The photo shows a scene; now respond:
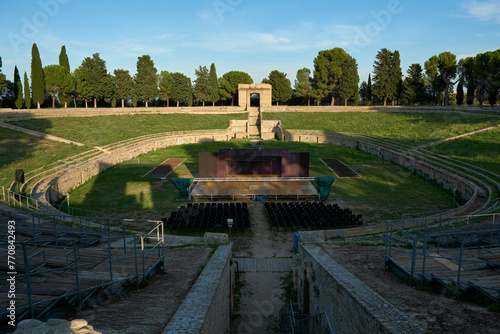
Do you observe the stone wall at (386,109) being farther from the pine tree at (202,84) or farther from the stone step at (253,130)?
the pine tree at (202,84)

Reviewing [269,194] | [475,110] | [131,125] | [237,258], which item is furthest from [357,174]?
[131,125]

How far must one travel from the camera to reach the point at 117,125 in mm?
50219

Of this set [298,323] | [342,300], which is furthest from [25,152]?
[342,300]

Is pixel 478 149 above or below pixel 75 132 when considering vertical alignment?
below

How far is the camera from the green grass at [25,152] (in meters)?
24.8

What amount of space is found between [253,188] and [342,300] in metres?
18.3

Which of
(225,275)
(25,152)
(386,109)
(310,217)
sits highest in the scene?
(386,109)

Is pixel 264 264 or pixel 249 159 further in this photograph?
pixel 249 159

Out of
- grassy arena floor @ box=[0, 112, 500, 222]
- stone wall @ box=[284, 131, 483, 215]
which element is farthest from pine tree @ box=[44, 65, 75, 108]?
stone wall @ box=[284, 131, 483, 215]

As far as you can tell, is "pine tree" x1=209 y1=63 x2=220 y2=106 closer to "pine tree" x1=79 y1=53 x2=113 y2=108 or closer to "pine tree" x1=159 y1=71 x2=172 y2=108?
"pine tree" x1=159 y1=71 x2=172 y2=108

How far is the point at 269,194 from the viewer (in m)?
24.2

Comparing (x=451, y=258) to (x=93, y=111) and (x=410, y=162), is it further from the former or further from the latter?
(x=93, y=111)

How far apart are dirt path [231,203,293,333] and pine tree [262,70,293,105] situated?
210 ft

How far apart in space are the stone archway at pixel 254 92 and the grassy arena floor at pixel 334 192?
117 feet
